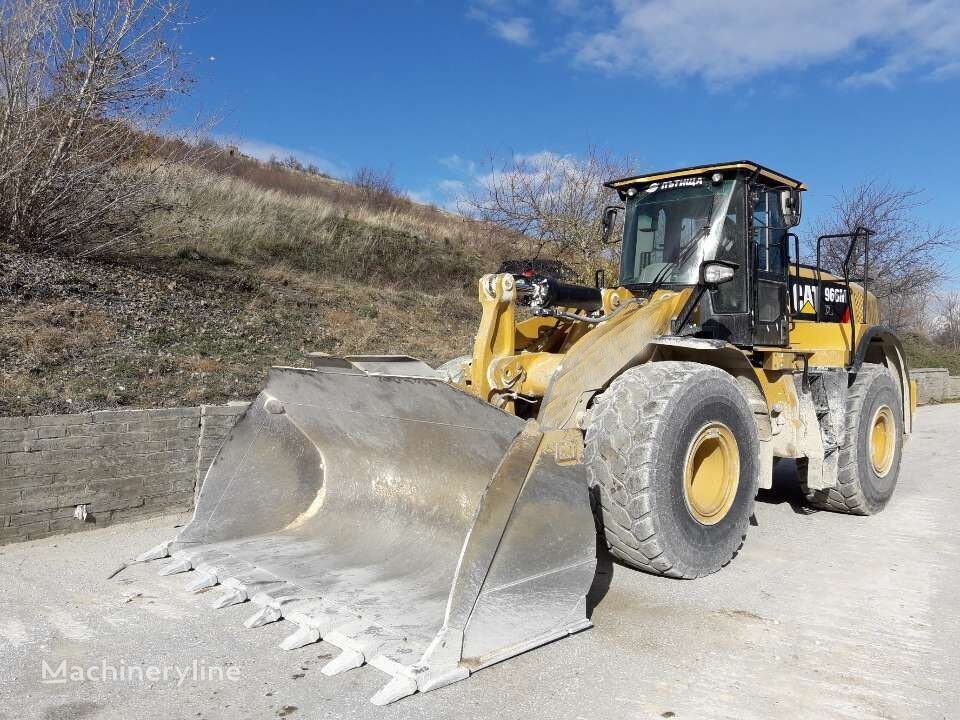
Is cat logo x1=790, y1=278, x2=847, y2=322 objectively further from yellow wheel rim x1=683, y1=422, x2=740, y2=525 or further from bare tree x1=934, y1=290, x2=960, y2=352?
bare tree x1=934, y1=290, x2=960, y2=352

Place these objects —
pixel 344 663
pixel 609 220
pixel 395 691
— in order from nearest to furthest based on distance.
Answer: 1. pixel 395 691
2. pixel 344 663
3. pixel 609 220

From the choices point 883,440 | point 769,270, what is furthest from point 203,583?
point 883,440

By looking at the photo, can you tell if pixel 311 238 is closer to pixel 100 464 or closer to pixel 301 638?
pixel 100 464

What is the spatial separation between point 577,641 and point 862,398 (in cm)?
391

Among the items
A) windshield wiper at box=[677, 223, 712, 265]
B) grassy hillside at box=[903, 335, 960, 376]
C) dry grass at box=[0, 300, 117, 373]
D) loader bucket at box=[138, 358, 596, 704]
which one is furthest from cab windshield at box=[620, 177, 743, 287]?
grassy hillside at box=[903, 335, 960, 376]

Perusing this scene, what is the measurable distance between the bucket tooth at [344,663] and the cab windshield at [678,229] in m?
3.50

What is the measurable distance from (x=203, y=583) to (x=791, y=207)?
474 centimetres

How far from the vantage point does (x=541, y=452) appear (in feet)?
11.8

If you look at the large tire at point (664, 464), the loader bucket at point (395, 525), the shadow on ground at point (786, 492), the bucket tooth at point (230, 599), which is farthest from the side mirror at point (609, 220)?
the bucket tooth at point (230, 599)

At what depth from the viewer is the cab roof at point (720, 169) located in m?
5.49

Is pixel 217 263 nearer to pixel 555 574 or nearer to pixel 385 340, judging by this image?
pixel 385 340

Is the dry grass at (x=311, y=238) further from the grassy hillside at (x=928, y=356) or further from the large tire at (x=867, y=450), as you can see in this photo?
the grassy hillside at (x=928, y=356)

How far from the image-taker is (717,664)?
348 centimetres

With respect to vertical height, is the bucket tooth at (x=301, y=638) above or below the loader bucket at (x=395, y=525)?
below
